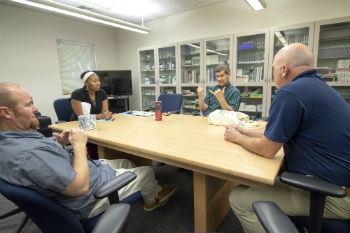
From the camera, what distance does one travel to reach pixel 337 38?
9.36 feet

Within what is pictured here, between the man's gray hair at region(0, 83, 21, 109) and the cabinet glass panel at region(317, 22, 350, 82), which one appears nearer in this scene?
the man's gray hair at region(0, 83, 21, 109)

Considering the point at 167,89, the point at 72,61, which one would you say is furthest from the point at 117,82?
the point at 167,89

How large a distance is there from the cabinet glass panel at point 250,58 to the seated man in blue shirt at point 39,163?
300cm

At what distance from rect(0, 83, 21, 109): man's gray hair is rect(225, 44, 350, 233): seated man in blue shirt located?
4.14ft

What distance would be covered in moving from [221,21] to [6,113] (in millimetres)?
3974

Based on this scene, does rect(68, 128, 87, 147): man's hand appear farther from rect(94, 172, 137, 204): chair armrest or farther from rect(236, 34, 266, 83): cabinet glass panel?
rect(236, 34, 266, 83): cabinet glass panel

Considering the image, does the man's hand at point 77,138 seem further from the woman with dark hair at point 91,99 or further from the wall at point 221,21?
the wall at point 221,21

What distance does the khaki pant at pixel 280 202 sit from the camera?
0.89m

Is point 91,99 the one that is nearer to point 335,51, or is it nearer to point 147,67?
point 147,67

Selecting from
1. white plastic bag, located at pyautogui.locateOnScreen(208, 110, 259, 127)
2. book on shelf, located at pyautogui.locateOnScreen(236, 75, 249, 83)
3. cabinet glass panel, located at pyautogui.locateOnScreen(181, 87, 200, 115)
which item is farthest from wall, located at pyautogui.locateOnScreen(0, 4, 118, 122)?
white plastic bag, located at pyautogui.locateOnScreen(208, 110, 259, 127)

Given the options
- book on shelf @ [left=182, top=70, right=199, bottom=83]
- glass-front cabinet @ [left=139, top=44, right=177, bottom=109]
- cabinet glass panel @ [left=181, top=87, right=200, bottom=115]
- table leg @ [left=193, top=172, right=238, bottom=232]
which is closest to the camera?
table leg @ [left=193, top=172, right=238, bottom=232]

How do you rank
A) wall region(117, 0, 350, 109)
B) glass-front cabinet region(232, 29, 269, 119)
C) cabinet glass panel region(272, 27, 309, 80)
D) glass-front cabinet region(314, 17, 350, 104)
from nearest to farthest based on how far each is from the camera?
glass-front cabinet region(314, 17, 350, 104)
cabinet glass panel region(272, 27, 309, 80)
wall region(117, 0, 350, 109)
glass-front cabinet region(232, 29, 269, 119)

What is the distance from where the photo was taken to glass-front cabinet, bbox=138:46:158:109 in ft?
15.3

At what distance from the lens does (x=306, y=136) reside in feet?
3.08
